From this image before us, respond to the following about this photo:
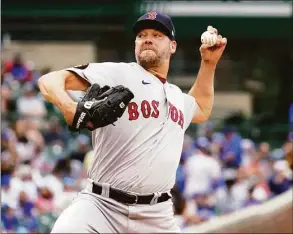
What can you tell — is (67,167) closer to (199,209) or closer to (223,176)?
(199,209)

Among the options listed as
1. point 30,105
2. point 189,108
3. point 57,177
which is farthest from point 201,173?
point 189,108

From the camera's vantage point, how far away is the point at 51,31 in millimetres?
16141

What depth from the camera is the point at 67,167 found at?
441 inches

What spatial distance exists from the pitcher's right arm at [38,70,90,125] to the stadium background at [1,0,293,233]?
6.12 m

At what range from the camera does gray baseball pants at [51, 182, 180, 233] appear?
385cm

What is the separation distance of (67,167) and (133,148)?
23.8ft

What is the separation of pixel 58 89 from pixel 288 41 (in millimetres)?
13312

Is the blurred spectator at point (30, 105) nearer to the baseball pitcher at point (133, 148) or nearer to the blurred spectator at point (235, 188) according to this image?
the blurred spectator at point (235, 188)

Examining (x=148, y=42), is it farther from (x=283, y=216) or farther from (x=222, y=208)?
(x=222, y=208)

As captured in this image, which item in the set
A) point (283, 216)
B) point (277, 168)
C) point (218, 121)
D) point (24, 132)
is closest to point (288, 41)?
point (218, 121)

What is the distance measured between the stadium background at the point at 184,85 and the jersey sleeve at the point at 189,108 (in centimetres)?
555

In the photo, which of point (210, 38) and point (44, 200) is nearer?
point (210, 38)

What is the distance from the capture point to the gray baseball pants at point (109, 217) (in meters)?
3.85

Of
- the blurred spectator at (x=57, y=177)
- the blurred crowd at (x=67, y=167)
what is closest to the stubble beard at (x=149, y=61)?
the blurred crowd at (x=67, y=167)
